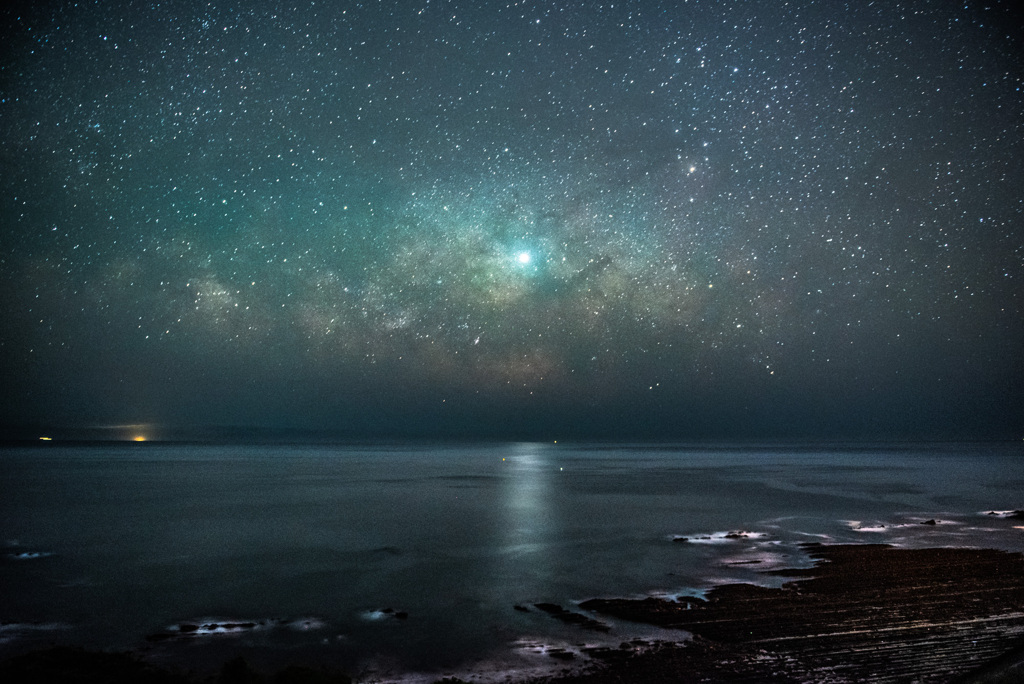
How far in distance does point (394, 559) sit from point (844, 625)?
11371 millimetres

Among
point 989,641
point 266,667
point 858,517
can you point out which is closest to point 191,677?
point 266,667

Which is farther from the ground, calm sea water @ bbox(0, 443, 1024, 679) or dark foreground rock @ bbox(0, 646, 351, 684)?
dark foreground rock @ bbox(0, 646, 351, 684)

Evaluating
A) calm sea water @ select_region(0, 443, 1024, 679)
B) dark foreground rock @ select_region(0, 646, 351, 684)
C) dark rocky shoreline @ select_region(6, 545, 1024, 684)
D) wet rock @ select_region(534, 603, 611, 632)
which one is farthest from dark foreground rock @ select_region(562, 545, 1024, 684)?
dark foreground rock @ select_region(0, 646, 351, 684)

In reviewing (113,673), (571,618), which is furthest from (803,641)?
(113,673)

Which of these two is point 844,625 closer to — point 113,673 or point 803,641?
point 803,641

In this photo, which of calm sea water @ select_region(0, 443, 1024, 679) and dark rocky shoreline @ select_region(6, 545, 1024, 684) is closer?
dark rocky shoreline @ select_region(6, 545, 1024, 684)

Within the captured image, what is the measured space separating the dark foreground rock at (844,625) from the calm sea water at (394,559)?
107cm

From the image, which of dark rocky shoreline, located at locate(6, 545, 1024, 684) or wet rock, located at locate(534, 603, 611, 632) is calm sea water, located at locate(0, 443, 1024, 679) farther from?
dark rocky shoreline, located at locate(6, 545, 1024, 684)

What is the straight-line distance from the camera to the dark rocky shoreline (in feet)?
25.0

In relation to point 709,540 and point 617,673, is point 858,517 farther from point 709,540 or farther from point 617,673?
point 617,673

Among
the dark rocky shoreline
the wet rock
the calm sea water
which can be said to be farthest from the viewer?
the wet rock

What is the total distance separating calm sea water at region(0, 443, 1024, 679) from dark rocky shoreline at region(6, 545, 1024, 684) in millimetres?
820

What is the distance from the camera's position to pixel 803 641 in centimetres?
870

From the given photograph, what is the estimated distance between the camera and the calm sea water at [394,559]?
9828 millimetres
